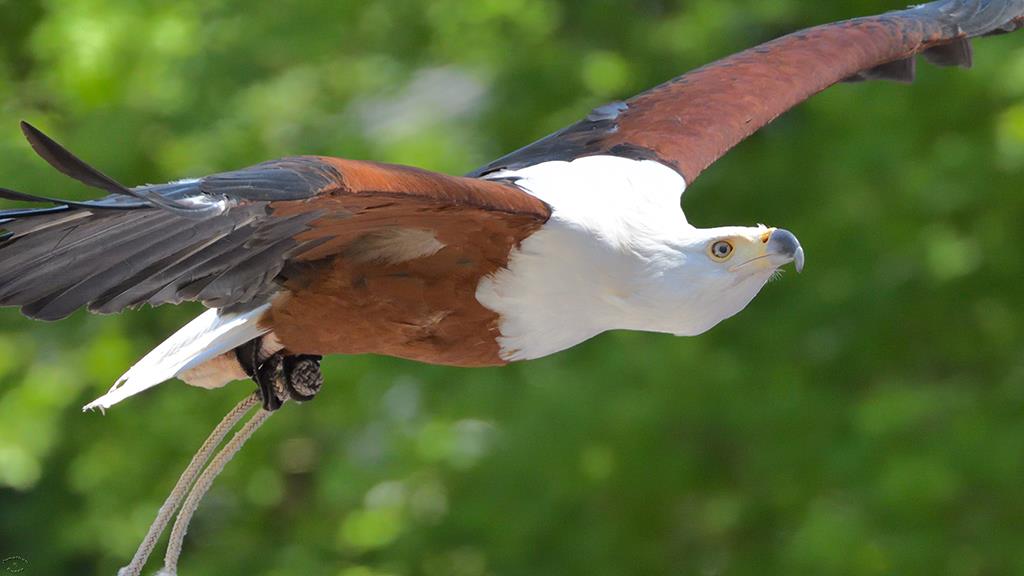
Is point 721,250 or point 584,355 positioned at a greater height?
point 721,250

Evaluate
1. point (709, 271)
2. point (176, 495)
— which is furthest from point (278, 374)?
point (709, 271)

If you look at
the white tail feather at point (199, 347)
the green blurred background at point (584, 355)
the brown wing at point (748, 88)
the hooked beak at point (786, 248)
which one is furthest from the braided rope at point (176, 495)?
the green blurred background at point (584, 355)

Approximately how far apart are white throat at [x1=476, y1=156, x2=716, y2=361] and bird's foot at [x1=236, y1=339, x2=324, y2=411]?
44cm

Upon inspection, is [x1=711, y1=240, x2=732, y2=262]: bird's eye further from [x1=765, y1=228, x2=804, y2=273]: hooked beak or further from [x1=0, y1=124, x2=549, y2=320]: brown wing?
[x1=0, y1=124, x2=549, y2=320]: brown wing

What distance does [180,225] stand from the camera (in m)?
2.66

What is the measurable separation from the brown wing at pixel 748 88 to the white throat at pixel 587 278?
49cm

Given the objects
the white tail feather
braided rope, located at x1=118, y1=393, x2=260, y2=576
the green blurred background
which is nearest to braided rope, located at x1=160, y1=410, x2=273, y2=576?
braided rope, located at x1=118, y1=393, x2=260, y2=576

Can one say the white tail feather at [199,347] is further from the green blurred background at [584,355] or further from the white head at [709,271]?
the green blurred background at [584,355]

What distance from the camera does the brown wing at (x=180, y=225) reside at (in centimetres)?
264

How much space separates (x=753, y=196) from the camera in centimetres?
653

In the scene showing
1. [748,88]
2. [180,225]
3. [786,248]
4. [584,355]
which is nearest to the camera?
[180,225]

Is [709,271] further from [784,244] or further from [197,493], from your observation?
[197,493]

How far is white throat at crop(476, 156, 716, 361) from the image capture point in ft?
10.3

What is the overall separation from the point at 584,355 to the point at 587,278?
323 cm
